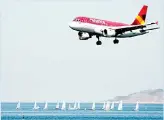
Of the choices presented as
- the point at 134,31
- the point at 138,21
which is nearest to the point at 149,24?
the point at 134,31

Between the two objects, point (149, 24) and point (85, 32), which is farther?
point (85, 32)

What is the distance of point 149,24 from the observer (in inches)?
4909

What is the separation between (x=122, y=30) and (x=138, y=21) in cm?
1182

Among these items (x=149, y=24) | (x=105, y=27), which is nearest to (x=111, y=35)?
(x=105, y=27)

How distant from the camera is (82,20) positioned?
138250 millimetres

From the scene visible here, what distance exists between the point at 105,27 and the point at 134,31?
489 centimetres

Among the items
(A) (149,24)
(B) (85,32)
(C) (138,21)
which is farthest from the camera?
(C) (138,21)

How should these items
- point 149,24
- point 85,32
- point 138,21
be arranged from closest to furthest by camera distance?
point 149,24 → point 85,32 → point 138,21

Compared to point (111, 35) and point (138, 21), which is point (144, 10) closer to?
point (138, 21)

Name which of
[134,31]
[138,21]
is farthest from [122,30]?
[138,21]

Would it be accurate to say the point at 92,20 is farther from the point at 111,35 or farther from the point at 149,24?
the point at 149,24

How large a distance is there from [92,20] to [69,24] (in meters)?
4.31

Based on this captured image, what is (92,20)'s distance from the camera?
136 m

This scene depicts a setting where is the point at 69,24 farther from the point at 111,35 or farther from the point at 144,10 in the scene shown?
the point at 144,10
